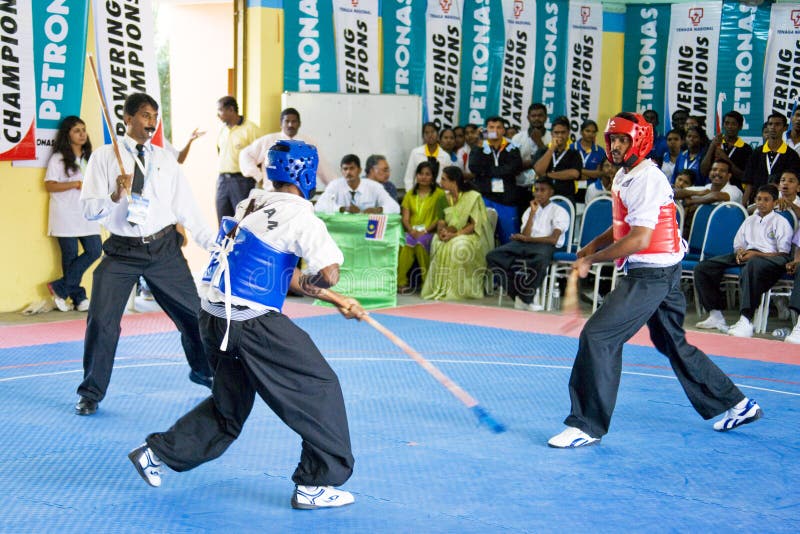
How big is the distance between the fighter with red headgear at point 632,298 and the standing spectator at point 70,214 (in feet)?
19.6

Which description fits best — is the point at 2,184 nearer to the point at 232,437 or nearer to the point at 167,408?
the point at 167,408

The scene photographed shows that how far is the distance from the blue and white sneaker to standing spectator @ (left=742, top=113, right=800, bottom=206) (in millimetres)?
4973

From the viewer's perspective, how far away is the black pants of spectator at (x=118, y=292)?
595 centimetres

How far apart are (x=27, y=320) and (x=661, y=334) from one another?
6.25m

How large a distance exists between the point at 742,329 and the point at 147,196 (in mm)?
5902

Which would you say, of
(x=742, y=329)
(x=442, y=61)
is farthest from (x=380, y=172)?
(x=742, y=329)

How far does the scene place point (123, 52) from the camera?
10188 millimetres

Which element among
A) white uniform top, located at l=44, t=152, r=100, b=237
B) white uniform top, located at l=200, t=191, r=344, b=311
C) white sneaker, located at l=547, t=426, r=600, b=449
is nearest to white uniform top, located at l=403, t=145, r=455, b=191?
white uniform top, located at l=44, t=152, r=100, b=237

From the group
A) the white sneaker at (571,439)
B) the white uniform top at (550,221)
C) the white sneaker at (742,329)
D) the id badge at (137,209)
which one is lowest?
the white sneaker at (742,329)

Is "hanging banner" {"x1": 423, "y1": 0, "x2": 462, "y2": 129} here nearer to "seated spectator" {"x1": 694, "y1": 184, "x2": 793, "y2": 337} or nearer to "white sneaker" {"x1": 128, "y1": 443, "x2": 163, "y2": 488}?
"seated spectator" {"x1": 694, "y1": 184, "x2": 793, "y2": 337}

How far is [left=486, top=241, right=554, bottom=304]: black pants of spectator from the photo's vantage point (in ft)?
35.1

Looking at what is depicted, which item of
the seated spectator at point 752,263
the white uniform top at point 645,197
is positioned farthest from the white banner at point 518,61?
the white uniform top at point 645,197

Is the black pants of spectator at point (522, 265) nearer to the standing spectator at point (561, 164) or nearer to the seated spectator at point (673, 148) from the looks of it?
the standing spectator at point (561, 164)

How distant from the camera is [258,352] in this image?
4238mm
